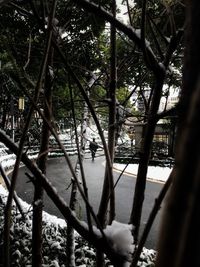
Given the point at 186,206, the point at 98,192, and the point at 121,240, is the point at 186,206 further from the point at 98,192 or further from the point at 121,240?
the point at 98,192

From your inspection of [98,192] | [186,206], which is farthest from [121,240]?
[98,192]

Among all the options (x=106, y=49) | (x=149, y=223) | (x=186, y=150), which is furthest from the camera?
(x=106, y=49)

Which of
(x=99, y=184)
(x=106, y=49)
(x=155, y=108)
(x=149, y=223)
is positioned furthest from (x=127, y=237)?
(x=99, y=184)

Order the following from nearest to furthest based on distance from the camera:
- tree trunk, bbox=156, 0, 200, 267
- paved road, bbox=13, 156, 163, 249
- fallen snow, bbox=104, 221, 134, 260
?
tree trunk, bbox=156, 0, 200, 267
fallen snow, bbox=104, 221, 134, 260
paved road, bbox=13, 156, 163, 249

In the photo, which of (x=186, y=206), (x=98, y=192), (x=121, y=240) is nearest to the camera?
(x=186, y=206)

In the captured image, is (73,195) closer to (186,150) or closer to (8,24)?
(8,24)

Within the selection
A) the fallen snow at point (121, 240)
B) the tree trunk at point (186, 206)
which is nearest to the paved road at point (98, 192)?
the fallen snow at point (121, 240)

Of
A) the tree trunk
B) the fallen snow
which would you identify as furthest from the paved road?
the tree trunk

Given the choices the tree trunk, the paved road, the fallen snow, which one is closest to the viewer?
the tree trunk

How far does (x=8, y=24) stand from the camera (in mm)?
4203

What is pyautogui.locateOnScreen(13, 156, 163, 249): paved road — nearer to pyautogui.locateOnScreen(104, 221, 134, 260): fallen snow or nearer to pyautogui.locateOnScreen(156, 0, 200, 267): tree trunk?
pyautogui.locateOnScreen(104, 221, 134, 260): fallen snow

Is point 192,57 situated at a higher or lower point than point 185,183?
higher

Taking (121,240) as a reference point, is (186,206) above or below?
above

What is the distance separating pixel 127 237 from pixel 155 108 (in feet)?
1.69
